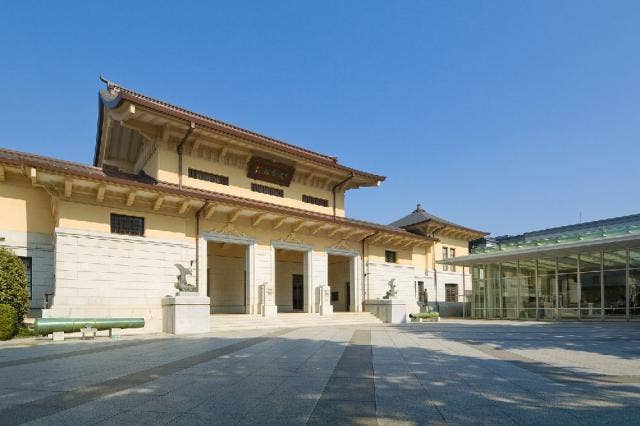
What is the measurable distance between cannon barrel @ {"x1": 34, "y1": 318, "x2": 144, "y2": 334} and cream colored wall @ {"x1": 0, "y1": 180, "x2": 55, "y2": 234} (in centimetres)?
513

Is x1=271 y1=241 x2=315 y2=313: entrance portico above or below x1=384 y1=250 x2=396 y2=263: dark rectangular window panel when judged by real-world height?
below

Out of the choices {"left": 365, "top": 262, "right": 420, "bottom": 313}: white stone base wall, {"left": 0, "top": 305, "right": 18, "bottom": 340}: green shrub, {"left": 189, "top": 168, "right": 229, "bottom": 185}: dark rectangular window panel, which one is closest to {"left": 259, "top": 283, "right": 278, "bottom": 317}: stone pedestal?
{"left": 189, "top": 168, "right": 229, "bottom": 185}: dark rectangular window panel

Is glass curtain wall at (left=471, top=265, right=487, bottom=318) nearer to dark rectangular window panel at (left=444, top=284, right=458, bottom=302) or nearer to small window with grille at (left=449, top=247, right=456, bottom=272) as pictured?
dark rectangular window panel at (left=444, top=284, right=458, bottom=302)

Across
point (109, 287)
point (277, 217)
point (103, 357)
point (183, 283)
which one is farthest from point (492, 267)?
point (103, 357)

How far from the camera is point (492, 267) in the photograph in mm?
32562

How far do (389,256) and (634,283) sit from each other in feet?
47.4

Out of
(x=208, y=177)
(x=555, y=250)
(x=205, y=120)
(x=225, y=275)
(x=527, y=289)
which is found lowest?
(x=527, y=289)

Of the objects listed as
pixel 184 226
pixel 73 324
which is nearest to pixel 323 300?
pixel 184 226

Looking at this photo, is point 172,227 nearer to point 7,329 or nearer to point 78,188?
point 78,188

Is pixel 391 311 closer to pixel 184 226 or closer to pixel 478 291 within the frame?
pixel 478 291

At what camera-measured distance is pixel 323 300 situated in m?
25.3

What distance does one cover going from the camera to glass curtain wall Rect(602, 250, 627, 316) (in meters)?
25.2

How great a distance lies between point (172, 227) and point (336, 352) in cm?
1181

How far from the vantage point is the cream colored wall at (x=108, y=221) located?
17516mm
